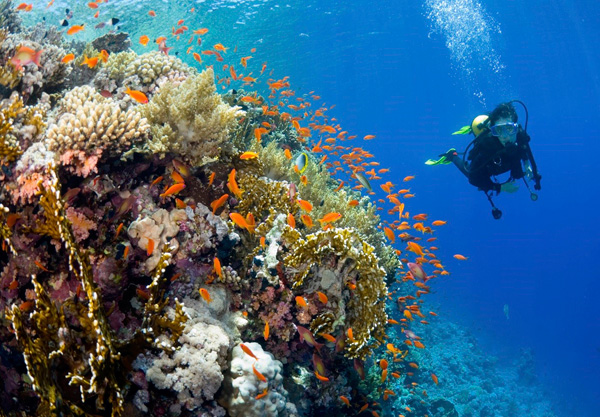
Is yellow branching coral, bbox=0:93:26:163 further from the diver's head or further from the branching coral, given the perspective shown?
the diver's head

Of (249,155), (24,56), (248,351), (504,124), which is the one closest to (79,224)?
(248,351)

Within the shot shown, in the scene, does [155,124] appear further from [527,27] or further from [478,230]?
[478,230]

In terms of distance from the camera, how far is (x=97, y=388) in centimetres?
270

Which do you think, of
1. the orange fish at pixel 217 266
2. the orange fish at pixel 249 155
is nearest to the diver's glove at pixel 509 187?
the orange fish at pixel 249 155

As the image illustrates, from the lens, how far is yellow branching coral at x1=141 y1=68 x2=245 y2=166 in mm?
4324

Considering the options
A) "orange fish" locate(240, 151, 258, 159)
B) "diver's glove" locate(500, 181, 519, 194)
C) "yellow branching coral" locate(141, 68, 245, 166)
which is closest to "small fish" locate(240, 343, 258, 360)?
"yellow branching coral" locate(141, 68, 245, 166)

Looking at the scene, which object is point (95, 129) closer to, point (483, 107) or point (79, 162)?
point (79, 162)

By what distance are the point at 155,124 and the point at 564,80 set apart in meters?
99.7

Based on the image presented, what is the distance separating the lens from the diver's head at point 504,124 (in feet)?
31.5

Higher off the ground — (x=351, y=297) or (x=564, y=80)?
(x=351, y=297)

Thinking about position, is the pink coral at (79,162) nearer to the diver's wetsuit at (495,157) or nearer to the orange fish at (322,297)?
the orange fish at (322,297)

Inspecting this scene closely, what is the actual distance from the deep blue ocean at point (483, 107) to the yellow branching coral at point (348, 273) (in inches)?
524

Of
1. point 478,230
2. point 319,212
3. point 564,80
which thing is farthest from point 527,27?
point 478,230

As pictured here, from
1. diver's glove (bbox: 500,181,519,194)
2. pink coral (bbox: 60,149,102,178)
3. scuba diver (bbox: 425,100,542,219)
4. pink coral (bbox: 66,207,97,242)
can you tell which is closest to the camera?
pink coral (bbox: 66,207,97,242)
